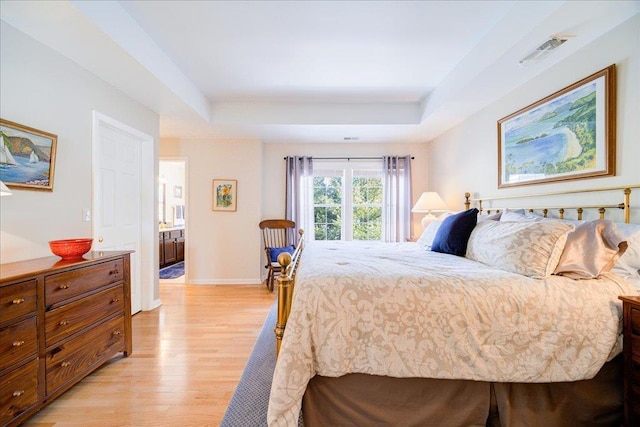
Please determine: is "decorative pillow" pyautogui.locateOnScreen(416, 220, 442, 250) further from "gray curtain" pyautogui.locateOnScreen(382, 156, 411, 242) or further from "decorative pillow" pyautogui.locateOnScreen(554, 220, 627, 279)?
"gray curtain" pyautogui.locateOnScreen(382, 156, 411, 242)

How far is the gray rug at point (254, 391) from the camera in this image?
1610mm

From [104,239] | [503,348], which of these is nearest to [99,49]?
[104,239]

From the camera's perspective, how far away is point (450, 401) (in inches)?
57.1

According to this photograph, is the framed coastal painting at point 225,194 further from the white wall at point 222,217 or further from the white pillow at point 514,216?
the white pillow at point 514,216

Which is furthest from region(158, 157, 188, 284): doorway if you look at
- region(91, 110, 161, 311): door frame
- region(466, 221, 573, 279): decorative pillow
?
region(466, 221, 573, 279): decorative pillow

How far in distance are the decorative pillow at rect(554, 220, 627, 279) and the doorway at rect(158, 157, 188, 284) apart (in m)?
5.62

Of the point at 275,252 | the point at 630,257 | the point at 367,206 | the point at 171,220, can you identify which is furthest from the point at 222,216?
the point at 630,257

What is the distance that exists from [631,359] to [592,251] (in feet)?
1.76

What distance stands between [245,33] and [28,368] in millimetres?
2671

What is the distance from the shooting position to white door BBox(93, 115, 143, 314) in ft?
8.73

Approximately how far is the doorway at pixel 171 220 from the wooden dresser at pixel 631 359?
5.77m

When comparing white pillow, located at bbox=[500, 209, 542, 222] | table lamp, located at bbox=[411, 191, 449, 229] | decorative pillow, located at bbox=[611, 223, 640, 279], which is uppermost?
table lamp, located at bbox=[411, 191, 449, 229]

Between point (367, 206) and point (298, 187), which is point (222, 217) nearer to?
point (298, 187)

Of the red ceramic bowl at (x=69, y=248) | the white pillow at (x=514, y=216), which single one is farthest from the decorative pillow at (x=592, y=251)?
the red ceramic bowl at (x=69, y=248)
